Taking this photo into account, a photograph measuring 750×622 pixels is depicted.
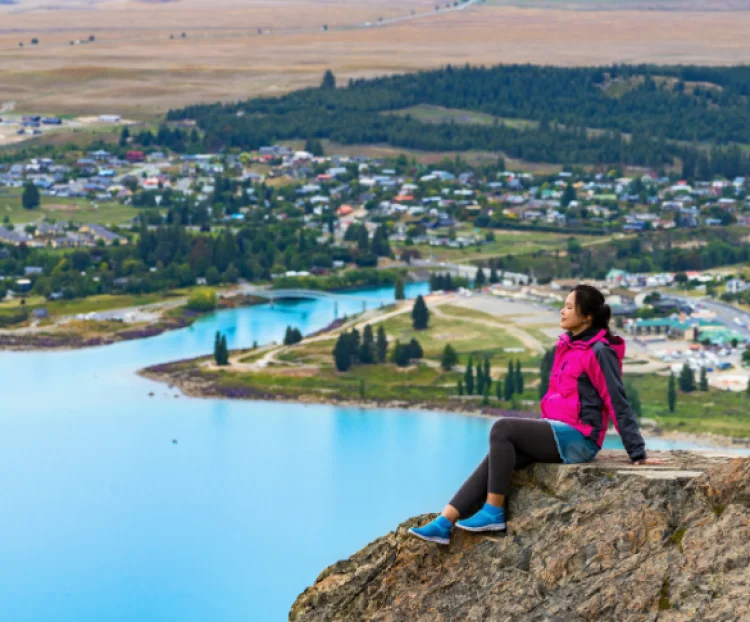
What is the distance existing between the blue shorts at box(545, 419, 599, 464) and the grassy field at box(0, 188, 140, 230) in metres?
40.9

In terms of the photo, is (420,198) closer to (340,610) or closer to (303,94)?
(303,94)

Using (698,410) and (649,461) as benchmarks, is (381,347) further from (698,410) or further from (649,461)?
(649,461)

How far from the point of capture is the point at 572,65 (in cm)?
7394

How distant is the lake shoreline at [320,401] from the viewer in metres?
21.8

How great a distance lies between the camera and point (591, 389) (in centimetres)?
338

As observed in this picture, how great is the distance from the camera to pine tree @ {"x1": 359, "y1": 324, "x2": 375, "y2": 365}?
2769 centimetres

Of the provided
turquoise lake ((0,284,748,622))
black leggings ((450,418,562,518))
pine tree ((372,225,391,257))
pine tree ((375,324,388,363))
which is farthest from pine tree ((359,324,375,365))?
black leggings ((450,418,562,518))

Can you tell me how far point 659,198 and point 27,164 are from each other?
19684 mm

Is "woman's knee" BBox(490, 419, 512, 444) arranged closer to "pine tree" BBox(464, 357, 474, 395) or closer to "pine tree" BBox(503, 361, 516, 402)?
"pine tree" BBox(503, 361, 516, 402)

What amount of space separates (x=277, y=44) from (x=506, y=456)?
75851 millimetres

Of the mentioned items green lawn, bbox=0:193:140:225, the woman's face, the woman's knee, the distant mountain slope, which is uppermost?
the distant mountain slope

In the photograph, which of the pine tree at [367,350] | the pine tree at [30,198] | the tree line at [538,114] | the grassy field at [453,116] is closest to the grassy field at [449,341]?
the pine tree at [367,350]

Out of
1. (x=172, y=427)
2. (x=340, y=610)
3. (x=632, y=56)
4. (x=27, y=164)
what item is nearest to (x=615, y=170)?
(x=27, y=164)

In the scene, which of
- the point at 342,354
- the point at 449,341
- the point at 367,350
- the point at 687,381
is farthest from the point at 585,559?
the point at 449,341
